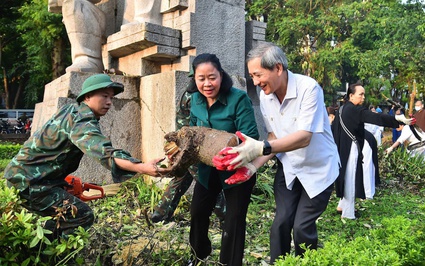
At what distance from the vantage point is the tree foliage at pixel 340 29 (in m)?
16.6

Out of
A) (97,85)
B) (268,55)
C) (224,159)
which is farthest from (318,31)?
(224,159)

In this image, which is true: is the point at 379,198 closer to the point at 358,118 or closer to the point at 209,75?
the point at 358,118

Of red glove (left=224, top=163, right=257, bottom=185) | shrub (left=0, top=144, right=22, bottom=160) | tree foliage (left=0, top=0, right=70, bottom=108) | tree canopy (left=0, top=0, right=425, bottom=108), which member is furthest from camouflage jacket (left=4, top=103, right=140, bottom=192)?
tree canopy (left=0, top=0, right=425, bottom=108)

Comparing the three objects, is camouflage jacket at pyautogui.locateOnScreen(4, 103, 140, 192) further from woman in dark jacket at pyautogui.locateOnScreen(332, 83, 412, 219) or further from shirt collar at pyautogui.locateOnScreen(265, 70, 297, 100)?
woman in dark jacket at pyautogui.locateOnScreen(332, 83, 412, 219)

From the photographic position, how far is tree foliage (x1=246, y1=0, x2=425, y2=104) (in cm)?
1656

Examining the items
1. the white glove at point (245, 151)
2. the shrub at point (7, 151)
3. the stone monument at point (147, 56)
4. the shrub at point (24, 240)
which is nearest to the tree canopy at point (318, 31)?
the shrub at point (7, 151)

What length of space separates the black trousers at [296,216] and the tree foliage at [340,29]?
14400 mm

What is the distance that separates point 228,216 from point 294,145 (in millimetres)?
666

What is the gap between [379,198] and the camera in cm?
662

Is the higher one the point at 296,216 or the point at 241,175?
the point at 241,175

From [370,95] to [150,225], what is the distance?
2416cm

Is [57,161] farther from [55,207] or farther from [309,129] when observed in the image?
[309,129]

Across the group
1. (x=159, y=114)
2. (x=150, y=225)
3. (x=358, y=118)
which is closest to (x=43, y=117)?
(x=159, y=114)

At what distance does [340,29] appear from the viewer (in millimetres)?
18516
